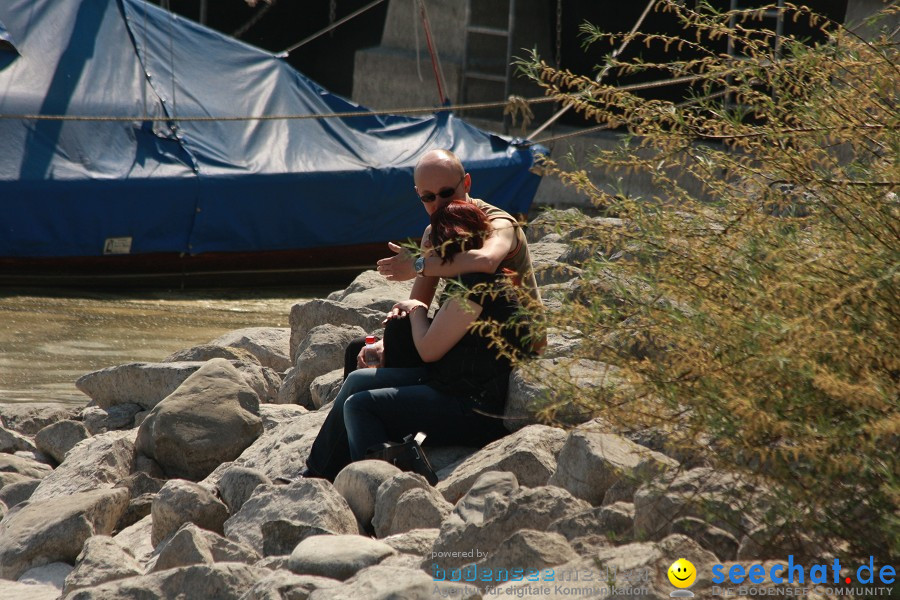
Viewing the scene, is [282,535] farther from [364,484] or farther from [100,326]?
[100,326]

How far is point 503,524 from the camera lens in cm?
300

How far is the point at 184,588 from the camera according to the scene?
294cm

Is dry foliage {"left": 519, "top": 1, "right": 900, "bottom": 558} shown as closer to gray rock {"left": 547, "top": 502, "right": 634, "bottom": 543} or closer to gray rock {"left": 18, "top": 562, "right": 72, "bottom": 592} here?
gray rock {"left": 547, "top": 502, "right": 634, "bottom": 543}

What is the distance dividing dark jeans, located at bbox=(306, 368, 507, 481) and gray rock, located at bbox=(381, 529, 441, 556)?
74 cm

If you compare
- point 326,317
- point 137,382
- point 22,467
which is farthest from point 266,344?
point 22,467

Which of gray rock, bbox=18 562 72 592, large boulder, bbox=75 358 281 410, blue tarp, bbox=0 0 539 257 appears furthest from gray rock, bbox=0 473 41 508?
blue tarp, bbox=0 0 539 257

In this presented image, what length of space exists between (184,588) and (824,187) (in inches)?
74.5

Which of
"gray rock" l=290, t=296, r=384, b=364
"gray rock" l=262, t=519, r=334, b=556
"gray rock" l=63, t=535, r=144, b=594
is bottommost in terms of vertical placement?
"gray rock" l=290, t=296, r=384, b=364

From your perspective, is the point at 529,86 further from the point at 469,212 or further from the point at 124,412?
the point at 469,212

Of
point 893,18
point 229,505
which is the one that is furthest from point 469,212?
point 893,18

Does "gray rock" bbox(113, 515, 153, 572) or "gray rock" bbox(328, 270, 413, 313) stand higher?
"gray rock" bbox(113, 515, 153, 572)

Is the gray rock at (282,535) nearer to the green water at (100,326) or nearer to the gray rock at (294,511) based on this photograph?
the gray rock at (294,511)

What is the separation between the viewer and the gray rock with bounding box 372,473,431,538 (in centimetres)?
345

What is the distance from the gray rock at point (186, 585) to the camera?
293 centimetres
